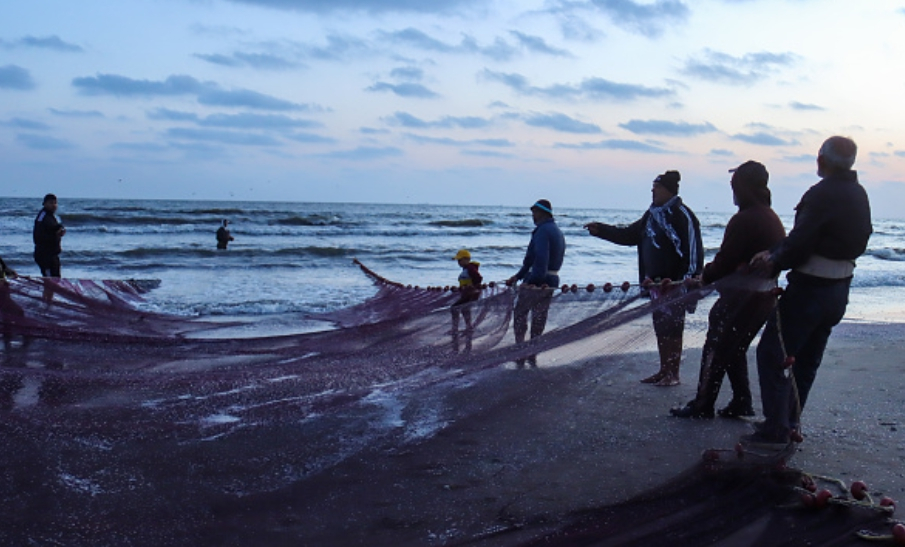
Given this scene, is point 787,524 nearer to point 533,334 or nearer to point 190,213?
point 533,334

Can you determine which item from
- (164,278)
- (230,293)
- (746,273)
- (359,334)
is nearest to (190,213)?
(164,278)

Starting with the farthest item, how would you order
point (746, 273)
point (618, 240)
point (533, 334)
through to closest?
point (618, 240)
point (533, 334)
point (746, 273)

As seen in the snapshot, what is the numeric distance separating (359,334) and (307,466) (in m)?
2.82

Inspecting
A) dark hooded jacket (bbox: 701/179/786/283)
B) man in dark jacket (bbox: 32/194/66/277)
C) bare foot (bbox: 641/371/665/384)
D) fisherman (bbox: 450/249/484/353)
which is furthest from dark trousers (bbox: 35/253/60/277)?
dark hooded jacket (bbox: 701/179/786/283)

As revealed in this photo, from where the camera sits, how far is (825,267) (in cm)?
414

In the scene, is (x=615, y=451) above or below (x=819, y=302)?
below

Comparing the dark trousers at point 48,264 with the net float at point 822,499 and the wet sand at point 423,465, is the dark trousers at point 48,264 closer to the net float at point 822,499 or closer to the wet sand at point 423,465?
the wet sand at point 423,465

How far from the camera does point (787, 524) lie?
3.52 m

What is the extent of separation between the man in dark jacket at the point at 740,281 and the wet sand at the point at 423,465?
0.35 meters

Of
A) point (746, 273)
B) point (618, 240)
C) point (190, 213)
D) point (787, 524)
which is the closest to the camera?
point (787, 524)

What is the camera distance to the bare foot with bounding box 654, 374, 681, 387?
587cm

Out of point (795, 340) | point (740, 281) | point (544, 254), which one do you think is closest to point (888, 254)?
point (544, 254)

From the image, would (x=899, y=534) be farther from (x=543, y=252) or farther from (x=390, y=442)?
(x=543, y=252)

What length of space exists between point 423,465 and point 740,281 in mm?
2018
